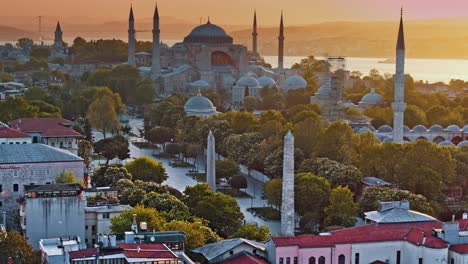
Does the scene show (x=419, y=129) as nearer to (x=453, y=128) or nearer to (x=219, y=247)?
(x=453, y=128)

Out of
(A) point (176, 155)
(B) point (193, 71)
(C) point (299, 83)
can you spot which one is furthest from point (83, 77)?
(A) point (176, 155)

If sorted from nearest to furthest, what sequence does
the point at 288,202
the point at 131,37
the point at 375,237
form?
the point at 375,237
the point at 288,202
the point at 131,37

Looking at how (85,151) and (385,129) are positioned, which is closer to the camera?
(85,151)

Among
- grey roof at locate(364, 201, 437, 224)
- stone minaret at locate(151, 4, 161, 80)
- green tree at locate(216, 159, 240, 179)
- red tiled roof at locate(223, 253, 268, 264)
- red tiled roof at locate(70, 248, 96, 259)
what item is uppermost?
stone minaret at locate(151, 4, 161, 80)

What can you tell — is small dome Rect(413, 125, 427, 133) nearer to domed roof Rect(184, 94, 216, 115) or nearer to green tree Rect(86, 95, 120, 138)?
domed roof Rect(184, 94, 216, 115)

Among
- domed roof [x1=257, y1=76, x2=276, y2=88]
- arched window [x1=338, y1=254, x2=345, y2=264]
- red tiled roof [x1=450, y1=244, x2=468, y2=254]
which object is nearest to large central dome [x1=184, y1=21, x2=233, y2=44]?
domed roof [x1=257, y1=76, x2=276, y2=88]

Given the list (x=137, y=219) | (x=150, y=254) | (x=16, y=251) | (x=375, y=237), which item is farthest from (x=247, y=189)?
(x=150, y=254)

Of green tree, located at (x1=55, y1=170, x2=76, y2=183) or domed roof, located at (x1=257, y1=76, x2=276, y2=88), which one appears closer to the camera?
green tree, located at (x1=55, y1=170, x2=76, y2=183)
